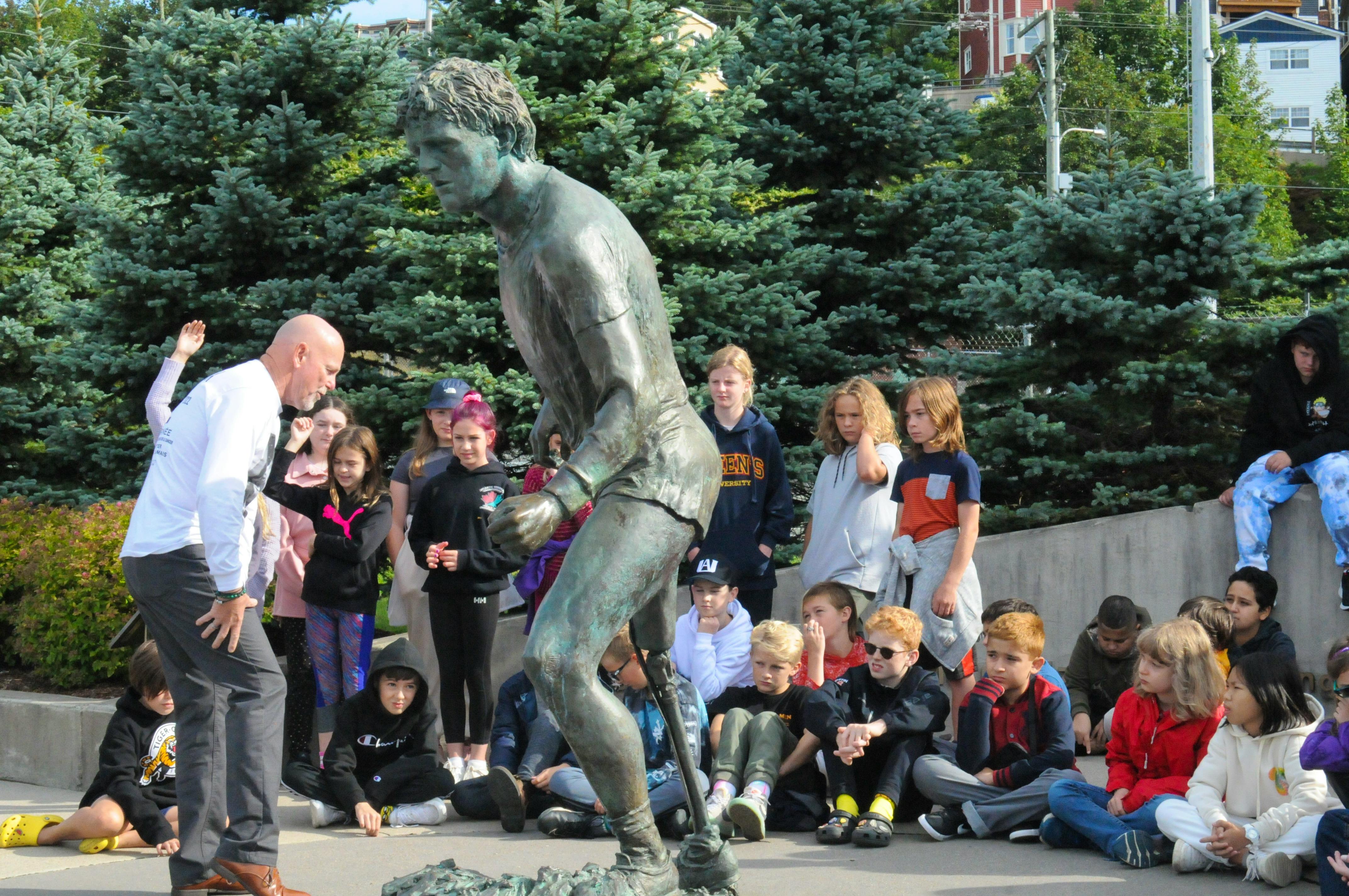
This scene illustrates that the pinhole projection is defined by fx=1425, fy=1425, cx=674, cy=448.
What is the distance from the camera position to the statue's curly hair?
13.4ft

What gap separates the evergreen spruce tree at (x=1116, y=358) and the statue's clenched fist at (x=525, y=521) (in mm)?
5737

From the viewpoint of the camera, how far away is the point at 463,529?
712cm

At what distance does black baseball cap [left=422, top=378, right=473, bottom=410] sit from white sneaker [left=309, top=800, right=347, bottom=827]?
7.27 ft

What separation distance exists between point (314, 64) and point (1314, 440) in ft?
25.0

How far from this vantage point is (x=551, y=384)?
439cm

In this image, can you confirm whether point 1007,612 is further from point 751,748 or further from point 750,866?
point 750,866

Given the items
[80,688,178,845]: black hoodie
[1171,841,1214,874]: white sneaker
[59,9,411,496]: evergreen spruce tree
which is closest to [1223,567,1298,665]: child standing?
[1171,841,1214,874]: white sneaker

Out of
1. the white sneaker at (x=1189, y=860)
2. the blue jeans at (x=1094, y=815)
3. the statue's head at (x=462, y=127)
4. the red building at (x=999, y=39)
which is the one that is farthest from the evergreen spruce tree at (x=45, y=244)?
→ the red building at (x=999, y=39)

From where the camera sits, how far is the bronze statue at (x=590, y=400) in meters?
4.04

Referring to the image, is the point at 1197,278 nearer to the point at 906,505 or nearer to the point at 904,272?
the point at 904,272

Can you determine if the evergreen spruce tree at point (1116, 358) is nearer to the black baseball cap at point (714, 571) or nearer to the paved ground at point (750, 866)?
the black baseball cap at point (714, 571)

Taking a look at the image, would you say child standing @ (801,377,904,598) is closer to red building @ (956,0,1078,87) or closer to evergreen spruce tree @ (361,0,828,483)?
evergreen spruce tree @ (361,0,828,483)

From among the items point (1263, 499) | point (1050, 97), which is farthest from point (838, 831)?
point (1050, 97)

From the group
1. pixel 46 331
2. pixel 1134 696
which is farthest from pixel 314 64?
pixel 1134 696
